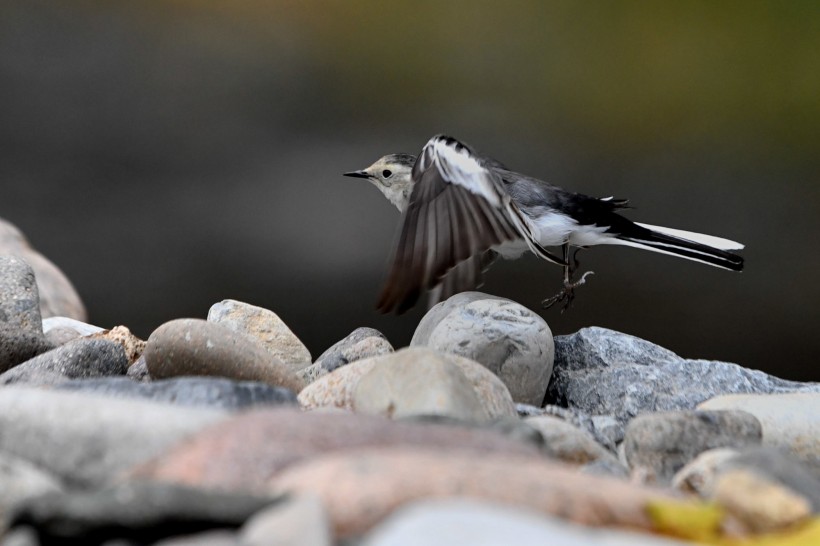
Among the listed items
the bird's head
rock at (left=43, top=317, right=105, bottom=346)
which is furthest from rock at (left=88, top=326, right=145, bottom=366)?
the bird's head

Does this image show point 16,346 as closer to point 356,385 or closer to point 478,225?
point 356,385

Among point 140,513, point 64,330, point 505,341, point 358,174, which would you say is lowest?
point 64,330

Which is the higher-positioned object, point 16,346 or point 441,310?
point 441,310

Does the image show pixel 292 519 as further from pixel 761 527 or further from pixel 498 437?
pixel 761 527

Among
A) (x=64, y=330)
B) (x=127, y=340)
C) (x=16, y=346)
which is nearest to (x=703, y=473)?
(x=16, y=346)

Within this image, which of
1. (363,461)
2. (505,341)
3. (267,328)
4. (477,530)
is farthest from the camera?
(267,328)
